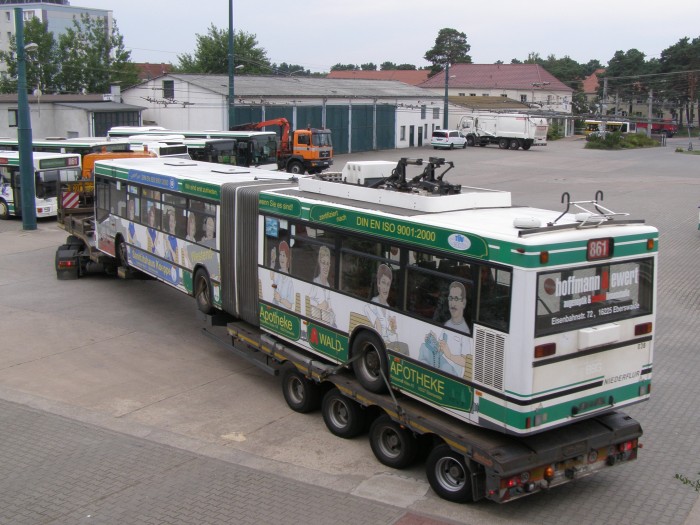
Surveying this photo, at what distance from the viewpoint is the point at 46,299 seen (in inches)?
666

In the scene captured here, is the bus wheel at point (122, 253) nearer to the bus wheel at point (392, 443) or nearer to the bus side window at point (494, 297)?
the bus wheel at point (392, 443)

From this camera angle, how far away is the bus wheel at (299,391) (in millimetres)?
10523

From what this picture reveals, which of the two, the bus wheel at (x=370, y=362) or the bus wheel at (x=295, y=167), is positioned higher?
the bus wheel at (x=295, y=167)

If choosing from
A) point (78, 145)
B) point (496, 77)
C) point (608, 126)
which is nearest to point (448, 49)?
point (496, 77)

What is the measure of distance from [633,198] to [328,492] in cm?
2920

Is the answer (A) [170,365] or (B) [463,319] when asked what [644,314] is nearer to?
(B) [463,319]

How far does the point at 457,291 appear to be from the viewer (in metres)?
7.88

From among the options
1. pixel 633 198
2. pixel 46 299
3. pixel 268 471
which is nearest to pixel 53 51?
pixel 633 198

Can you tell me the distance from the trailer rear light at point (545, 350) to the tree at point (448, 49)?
379 feet

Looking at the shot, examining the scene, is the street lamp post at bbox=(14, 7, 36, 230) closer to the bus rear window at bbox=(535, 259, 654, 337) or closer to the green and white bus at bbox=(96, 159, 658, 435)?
→ the green and white bus at bbox=(96, 159, 658, 435)

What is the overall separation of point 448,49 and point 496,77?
1015 inches

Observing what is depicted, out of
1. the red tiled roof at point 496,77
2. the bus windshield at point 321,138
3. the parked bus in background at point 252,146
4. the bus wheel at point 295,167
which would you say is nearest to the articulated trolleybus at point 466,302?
the parked bus in background at point 252,146

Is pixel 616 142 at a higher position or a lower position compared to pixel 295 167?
higher

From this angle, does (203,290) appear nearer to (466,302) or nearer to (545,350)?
(466,302)
